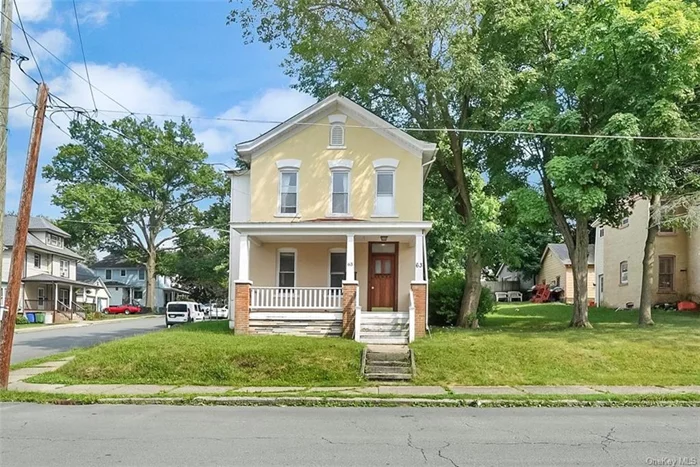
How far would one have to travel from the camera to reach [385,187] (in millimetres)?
21938

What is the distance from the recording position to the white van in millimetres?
36781

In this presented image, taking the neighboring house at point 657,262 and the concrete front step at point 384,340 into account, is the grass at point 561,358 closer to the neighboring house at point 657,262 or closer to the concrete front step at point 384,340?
the concrete front step at point 384,340

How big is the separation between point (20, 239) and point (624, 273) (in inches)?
1166

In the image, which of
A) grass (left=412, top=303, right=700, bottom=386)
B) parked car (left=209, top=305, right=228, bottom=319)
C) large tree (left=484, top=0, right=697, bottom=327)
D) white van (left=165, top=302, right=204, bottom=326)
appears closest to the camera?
grass (left=412, top=303, right=700, bottom=386)

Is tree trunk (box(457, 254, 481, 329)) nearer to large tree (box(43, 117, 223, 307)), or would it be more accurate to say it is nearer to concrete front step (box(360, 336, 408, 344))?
concrete front step (box(360, 336, 408, 344))

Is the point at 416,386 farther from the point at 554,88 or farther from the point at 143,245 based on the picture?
the point at 143,245

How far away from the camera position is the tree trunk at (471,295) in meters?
23.1

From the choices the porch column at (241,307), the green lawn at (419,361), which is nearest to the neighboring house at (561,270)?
the green lawn at (419,361)

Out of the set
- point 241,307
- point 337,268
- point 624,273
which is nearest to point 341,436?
point 241,307

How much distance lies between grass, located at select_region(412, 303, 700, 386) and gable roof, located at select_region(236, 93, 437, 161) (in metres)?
6.43

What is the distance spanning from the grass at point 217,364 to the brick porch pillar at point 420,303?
9.38ft

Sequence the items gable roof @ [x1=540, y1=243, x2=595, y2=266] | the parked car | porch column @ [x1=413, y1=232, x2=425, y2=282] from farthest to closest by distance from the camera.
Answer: the parked car → gable roof @ [x1=540, y1=243, x2=595, y2=266] → porch column @ [x1=413, y1=232, x2=425, y2=282]

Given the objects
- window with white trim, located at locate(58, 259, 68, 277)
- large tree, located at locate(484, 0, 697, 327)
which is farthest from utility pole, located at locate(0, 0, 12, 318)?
window with white trim, located at locate(58, 259, 68, 277)

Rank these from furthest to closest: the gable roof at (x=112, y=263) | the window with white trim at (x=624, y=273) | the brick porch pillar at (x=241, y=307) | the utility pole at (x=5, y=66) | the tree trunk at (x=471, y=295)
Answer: the gable roof at (x=112, y=263)
the window with white trim at (x=624, y=273)
the tree trunk at (x=471, y=295)
the brick porch pillar at (x=241, y=307)
the utility pole at (x=5, y=66)
